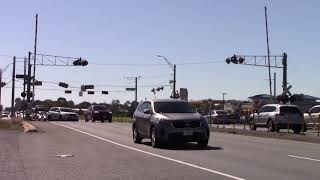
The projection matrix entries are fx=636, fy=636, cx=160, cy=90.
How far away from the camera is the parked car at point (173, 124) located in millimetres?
21609

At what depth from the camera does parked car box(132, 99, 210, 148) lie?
70.9 feet

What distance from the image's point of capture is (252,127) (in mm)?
38531

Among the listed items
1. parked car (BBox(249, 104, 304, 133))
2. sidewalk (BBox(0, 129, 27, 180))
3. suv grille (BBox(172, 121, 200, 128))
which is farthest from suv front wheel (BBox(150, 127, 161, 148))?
parked car (BBox(249, 104, 304, 133))

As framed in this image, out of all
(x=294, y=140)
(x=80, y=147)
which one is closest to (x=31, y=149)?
(x=80, y=147)

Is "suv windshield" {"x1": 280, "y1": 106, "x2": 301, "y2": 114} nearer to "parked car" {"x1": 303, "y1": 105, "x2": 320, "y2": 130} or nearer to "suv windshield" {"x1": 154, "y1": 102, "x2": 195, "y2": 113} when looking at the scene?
"parked car" {"x1": 303, "y1": 105, "x2": 320, "y2": 130}

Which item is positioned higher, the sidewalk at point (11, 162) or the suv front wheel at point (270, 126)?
the suv front wheel at point (270, 126)

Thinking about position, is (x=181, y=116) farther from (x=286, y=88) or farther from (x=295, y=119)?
(x=286, y=88)

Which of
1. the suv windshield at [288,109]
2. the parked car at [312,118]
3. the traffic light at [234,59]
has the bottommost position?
the parked car at [312,118]

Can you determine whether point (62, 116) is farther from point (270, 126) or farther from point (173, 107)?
point (173, 107)

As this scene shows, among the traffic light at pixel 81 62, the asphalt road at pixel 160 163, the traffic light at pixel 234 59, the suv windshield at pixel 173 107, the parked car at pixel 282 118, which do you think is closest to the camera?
the asphalt road at pixel 160 163

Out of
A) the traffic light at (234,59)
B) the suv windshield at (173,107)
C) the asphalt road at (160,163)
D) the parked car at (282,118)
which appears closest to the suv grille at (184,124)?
the asphalt road at (160,163)

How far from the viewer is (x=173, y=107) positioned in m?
22.9

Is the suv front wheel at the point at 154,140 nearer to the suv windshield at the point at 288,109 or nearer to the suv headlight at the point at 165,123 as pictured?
the suv headlight at the point at 165,123

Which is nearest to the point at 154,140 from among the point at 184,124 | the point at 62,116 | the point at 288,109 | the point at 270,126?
the point at 184,124
